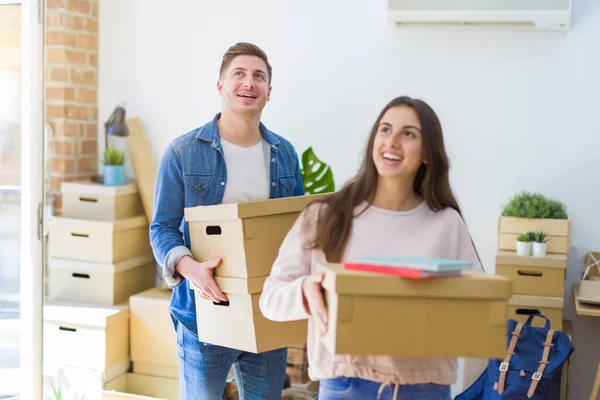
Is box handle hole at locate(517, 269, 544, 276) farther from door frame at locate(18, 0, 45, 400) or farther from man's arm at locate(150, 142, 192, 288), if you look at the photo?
door frame at locate(18, 0, 45, 400)

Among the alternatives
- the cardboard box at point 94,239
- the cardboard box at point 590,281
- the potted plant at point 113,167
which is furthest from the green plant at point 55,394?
the cardboard box at point 590,281

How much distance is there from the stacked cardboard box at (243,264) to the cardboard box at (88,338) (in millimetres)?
1581

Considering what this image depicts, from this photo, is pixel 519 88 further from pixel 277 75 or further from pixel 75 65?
pixel 75 65

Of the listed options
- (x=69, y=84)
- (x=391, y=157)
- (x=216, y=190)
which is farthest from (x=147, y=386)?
(x=391, y=157)

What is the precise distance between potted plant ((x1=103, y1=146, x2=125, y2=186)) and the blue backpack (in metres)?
2.06

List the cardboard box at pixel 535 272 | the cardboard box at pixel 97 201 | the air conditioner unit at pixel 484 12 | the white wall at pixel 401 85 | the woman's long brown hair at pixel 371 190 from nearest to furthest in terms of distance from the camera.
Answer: the woman's long brown hair at pixel 371 190, the cardboard box at pixel 535 272, the air conditioner unit at pixel 484 12, the white wall at pixel 401 85, the cardboard box at pixel 97 201

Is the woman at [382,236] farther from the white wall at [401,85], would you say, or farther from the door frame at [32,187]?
the white wall at [401,85]

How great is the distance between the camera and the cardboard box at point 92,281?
367cm

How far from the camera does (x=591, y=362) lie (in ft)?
11.1

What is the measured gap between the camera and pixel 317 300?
1470 mm

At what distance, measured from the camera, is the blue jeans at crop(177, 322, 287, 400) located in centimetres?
208

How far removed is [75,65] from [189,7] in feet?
2.20

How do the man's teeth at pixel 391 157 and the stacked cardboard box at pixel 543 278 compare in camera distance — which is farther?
the stacked cardboard box at pixel 543 278

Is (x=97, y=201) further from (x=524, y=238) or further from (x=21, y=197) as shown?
(x=524, y=238)
